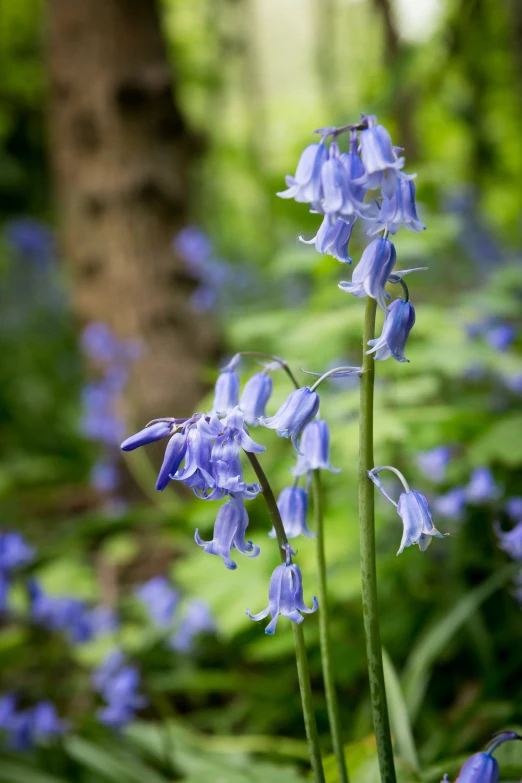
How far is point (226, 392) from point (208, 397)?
2.12m

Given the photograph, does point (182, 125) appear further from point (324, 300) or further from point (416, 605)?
point (416, 605)

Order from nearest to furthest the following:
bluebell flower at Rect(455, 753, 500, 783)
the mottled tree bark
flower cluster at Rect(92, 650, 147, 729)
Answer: bluebell flower at Rect(455, 753, 500, 783)
flower cluster at Rect(92, 650, 147, 729)
the mottled tree bark

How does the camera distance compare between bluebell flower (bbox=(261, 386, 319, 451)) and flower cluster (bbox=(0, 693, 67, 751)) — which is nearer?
bluebell flower (bbox=(261, 386, 319, 451))

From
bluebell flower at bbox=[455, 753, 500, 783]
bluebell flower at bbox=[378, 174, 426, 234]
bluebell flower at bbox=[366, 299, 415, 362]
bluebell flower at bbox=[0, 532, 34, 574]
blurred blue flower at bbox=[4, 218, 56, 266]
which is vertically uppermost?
blurred blue flower at bbox=[4, 218, 56, 266]

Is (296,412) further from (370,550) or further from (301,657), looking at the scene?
(301,657)

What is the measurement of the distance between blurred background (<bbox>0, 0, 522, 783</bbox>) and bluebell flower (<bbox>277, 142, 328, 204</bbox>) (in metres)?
0.96

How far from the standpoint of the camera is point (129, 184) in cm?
437

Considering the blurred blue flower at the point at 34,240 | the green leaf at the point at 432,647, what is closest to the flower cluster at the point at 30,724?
the green leaf at the point at 432,647

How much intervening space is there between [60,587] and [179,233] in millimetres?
2423

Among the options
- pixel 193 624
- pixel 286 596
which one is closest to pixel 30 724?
pixel 193 624

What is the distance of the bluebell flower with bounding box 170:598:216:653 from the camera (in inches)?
102

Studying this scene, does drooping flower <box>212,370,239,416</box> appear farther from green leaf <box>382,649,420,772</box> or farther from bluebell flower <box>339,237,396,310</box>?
green leaf <box>382,649,420,772</box>

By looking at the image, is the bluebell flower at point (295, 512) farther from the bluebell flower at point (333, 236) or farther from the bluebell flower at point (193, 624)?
the bluebell flower at point (193, 624)

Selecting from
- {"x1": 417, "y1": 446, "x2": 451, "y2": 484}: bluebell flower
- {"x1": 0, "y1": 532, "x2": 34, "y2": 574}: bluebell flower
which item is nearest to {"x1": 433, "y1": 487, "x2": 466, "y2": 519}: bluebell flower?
{"x1": 417, "y1": 446, "x2": 451, "y2": 484}: bluebell flower
